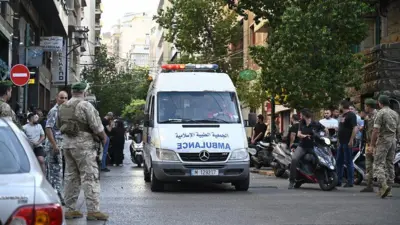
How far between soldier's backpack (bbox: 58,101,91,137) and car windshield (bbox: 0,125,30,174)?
4.89 meters

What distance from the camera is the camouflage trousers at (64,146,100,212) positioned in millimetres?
10375

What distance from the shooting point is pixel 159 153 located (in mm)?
15422

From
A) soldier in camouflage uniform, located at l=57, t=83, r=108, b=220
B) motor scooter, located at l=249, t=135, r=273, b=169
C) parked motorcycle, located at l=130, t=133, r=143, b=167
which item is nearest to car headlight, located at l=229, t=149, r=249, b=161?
soldier in camouflage uniform, located at l=57, t=83, r=108, b=220

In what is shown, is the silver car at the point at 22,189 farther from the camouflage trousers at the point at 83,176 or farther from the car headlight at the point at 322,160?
the car headlight at the point at 322,160

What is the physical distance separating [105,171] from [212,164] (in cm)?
1011

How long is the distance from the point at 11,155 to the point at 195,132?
33.0ft

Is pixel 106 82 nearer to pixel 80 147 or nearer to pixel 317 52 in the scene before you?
pixel 317 52

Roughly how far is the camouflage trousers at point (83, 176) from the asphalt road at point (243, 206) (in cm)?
33

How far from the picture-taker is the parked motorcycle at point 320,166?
630 inches

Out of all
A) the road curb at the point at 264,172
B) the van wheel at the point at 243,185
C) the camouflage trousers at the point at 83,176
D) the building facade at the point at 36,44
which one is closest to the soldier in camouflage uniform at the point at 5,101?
the camouflage trousers at the point at 83,176

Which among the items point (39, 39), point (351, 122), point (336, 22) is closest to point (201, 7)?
point (39, 39)

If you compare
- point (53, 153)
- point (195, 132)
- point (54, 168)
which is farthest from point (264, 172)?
point (53, 153)

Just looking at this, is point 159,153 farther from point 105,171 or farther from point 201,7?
point 201,7

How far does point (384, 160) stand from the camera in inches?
571
